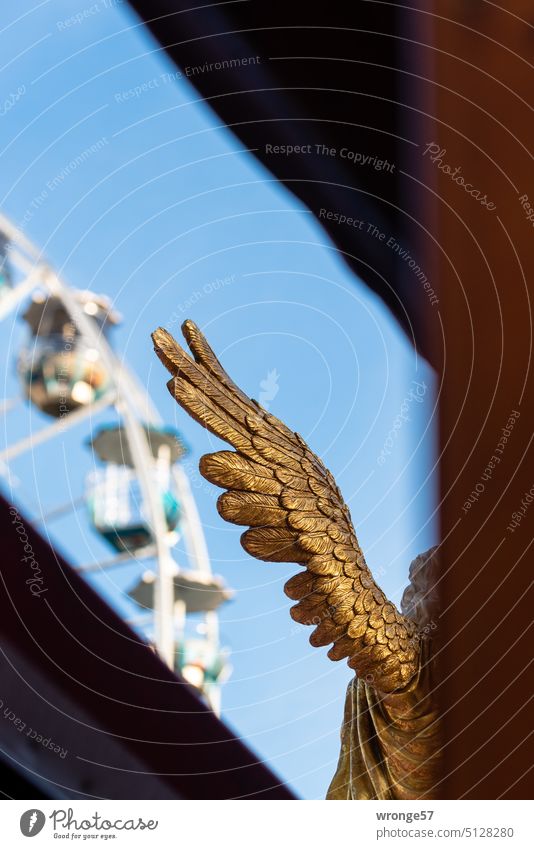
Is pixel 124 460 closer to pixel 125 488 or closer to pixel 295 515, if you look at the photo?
pixel 125 488

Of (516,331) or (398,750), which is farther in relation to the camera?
(516,331)

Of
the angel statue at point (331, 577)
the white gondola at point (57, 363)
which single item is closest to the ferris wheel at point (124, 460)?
the white gondola at point (57, 363)

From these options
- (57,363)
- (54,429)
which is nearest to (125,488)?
(57,363)

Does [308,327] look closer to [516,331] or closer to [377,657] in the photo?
[516,331]

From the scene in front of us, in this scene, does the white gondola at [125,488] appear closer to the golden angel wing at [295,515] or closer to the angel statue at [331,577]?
the angel statue at [331,577]

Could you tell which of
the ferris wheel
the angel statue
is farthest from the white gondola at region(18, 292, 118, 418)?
the angel statue

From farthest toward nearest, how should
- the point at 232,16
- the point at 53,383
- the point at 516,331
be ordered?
the point at 53,383 < the point at 232,16 < the point at 516,331

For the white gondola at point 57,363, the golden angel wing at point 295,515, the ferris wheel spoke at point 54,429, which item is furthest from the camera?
the white gondola at point 57,363

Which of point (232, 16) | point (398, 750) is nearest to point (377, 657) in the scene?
point (398, 750)
